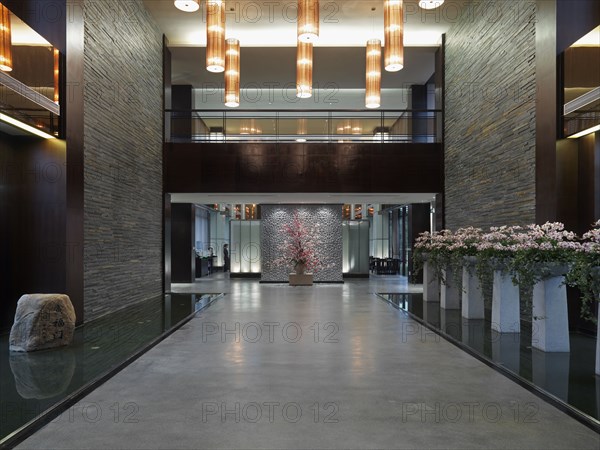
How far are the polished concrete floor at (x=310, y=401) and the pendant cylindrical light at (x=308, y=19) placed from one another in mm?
4901

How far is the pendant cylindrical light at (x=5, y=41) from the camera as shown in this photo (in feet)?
20.1

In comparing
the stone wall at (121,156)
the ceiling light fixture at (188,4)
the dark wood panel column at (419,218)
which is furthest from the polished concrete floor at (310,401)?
the dark wood panel column at (419,218)

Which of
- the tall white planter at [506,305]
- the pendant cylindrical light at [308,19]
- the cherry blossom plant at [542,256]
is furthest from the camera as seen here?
the pendant cylindrical light at [308,19]

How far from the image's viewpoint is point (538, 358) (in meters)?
5.55

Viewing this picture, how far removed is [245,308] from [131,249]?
2659 millimetres

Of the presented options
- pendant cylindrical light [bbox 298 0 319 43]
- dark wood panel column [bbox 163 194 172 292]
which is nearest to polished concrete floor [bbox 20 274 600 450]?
pendant cylindrical light [bbox 298 0 319 43]

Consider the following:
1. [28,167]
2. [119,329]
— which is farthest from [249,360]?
[28,167]

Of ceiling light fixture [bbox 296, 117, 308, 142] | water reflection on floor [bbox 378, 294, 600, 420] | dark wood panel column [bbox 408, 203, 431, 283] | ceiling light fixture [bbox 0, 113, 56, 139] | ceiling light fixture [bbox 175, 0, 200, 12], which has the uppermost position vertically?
ceiling light fixture [bbox 175, 0, 200, 12]

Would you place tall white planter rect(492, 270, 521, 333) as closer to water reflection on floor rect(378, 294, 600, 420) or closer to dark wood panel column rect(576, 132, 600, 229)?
water reflection on floor rect(378, 294, 600, 420)

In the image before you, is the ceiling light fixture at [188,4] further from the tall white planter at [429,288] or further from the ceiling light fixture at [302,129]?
the tall white planter at [429,288]

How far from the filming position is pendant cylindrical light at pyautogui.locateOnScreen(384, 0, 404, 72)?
9.00 meters

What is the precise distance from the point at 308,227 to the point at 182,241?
4.15 metres

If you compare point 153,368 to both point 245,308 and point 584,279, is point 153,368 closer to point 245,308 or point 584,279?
point 584,279

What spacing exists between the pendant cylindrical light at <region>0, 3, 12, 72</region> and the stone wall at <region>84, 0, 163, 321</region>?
188 cm
